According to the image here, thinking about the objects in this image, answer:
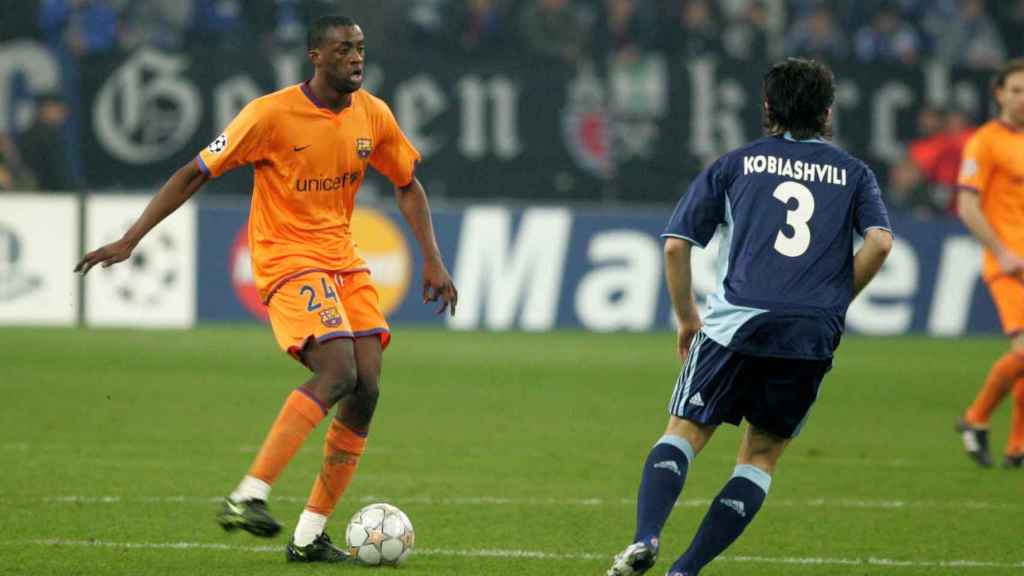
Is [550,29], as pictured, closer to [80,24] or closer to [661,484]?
[80,24]

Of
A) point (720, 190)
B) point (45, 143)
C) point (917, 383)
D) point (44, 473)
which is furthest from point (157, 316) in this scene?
point (720, 190)

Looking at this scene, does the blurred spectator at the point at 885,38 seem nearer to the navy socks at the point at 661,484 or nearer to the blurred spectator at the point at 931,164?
the blurred spectator at the point at 931,164

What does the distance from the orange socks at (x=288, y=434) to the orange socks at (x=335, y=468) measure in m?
0.20

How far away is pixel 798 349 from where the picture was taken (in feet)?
18.7

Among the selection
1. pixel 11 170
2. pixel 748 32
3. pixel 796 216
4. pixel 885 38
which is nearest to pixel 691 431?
pixel 796 216

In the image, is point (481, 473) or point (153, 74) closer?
point (481, 473)

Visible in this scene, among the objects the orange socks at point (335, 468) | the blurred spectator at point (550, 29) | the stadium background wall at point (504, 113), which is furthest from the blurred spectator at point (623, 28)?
the orange socks at point (335, 468)

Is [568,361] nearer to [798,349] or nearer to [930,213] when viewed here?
[930,213]

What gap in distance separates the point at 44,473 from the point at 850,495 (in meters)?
3.94

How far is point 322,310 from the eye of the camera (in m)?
6.59

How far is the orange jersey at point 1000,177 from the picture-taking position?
9.82 m

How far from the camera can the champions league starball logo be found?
55.5 feet

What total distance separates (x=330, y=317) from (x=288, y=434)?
464 mm

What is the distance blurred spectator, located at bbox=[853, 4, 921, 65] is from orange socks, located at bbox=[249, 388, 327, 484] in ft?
52.3
